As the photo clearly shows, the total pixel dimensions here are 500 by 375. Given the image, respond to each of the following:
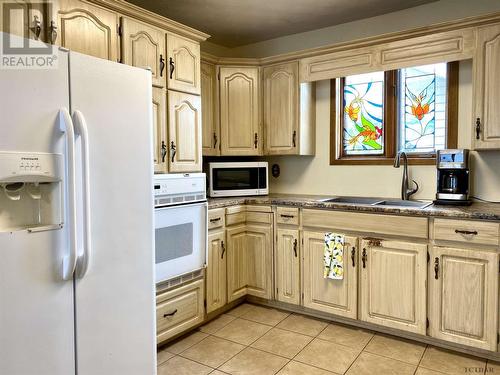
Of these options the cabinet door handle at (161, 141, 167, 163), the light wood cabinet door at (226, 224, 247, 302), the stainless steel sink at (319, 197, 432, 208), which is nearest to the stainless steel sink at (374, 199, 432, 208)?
the stainless steel sink at (319, 197, 432, 208)

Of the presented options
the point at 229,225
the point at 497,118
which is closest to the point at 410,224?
the point at 497,118

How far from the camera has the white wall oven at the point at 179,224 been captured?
2.33 meters

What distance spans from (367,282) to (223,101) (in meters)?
1.95

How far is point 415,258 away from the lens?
2473 mm

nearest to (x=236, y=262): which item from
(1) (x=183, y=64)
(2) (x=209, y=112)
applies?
(2) (x=209, y=112)

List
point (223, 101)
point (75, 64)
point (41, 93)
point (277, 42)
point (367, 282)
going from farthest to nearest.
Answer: point (277, 42)
point (223, 101)
point (367, 282)
point (75, 64)
point (41, 93)

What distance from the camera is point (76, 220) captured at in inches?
55.4

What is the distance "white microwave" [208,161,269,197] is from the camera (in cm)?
329

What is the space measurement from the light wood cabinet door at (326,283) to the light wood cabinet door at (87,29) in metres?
1.88

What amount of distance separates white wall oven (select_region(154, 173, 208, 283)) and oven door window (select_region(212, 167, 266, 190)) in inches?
26.6

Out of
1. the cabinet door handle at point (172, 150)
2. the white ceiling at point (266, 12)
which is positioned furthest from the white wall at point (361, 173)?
the cabinet door handle at point (172, 150)

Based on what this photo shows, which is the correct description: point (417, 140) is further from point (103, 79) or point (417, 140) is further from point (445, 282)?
point (103, 79)

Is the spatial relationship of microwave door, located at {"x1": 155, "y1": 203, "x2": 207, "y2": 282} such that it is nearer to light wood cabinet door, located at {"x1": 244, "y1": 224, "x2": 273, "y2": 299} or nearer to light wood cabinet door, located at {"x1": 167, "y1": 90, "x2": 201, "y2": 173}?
light wood cabinet door, located at {"x1": 167, "y1": 90, "x2": 201, "y2": 173}

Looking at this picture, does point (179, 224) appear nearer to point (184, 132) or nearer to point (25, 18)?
point (184, 132)
